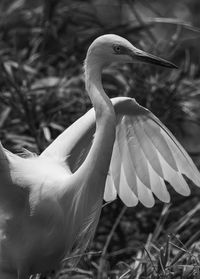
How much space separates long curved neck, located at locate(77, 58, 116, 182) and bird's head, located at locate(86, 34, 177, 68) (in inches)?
1.0

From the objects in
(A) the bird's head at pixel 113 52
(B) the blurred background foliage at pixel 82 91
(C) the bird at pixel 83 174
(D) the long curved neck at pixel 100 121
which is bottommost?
(B) the blurred background foliage at pixel 82 91

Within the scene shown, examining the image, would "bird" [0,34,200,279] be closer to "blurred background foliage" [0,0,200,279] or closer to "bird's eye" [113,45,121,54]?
"bird's eye" [113,45,121,54]

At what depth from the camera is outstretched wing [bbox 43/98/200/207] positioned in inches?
101

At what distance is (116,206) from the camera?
3.20 meters

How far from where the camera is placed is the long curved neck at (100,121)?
87.1 inches

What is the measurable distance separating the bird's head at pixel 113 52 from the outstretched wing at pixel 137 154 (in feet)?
1.07

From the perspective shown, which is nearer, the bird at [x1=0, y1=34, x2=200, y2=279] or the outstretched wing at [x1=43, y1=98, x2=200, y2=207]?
the bird at [x1=0, y1=34, x2=200, y2=279]

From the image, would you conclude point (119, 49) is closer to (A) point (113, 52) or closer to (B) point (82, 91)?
(A) point (113, 52)

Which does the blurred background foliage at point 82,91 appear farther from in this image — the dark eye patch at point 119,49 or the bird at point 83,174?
the dark eye patch at point 119,49

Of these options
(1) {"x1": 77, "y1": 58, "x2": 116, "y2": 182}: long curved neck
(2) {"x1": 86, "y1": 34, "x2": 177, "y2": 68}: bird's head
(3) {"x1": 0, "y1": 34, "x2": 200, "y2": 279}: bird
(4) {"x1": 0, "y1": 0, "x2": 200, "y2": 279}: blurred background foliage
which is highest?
(2) {"x1": 86, "y1": 34, "x2": 177, "y2": 68}: bird's head

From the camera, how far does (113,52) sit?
2252mm

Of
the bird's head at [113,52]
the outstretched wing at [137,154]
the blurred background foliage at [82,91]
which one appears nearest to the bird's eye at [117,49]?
the bird's head at [113,52]

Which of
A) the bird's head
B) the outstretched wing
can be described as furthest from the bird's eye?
the outstretched wing

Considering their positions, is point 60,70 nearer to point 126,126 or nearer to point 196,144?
point 126,126
